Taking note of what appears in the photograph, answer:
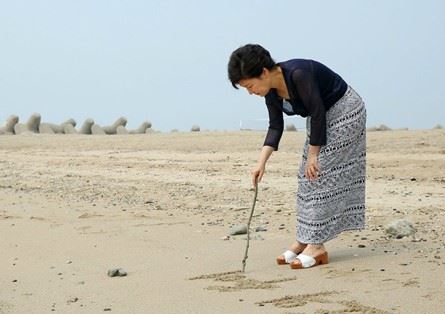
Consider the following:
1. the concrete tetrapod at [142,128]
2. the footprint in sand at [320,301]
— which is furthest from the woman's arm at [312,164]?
the concrete tetrapod at [142,128]

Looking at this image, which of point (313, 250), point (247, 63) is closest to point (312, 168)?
point (313, 250)

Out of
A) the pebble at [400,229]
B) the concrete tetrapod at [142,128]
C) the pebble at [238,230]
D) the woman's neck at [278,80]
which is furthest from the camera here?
the concrete tetrapod at [142,128]

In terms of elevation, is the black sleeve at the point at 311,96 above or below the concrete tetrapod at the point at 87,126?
above

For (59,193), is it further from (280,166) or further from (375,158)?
(375,158)

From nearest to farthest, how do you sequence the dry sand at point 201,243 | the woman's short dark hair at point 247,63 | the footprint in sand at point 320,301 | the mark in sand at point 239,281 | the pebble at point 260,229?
the footprint in sand at point 320,301 < the dry sand at point 201,243 < the mark in sand at point 239,281 < the woman's short dark hair at point 247,63 < the pebble at point 260,229

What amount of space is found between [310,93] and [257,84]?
0.94 feet

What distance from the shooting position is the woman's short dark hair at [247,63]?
455cm

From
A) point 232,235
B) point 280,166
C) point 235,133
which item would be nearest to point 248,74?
point 232,235

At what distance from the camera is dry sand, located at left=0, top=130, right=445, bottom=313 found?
4102 millimetres

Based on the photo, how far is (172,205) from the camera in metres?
7.61

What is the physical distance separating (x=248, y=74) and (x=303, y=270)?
111 centimetres

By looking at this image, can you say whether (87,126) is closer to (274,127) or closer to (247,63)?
(274,127)

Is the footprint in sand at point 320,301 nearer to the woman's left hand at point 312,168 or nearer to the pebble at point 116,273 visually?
the woman's left hand at point 312,168

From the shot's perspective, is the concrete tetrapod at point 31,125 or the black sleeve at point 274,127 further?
the concrete tetrapod at point 31,125
